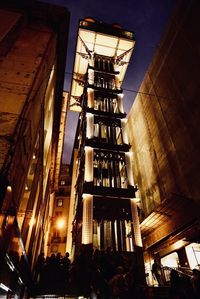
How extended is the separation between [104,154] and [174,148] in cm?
711

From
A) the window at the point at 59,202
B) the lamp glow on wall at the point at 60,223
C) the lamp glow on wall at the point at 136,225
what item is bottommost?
the lamp glow on wall at the point at 136,225

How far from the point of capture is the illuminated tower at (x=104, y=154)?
16.5 m

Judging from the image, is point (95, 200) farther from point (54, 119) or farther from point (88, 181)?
point (54, 119)

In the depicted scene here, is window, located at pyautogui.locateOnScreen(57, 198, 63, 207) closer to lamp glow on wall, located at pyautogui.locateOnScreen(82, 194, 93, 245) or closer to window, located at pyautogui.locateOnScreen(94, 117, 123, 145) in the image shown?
window, located at pyautogui.locateOnScreen(94, 117, 123, 145)

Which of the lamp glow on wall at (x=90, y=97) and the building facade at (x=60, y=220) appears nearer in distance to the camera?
the lamp glow on wall at (x=90, y=97)

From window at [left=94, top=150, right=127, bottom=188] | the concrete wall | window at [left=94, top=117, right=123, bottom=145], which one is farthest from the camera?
window at [left=94, top=117, right=123, bottom=145]

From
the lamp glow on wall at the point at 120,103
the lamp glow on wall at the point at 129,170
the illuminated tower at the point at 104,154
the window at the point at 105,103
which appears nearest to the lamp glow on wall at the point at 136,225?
the illuminated tower at the point at 104,154

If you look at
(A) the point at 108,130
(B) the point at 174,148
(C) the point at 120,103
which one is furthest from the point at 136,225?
(C) the point at 120,103

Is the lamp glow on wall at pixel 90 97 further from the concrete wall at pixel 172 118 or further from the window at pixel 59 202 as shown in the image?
the window at pixel 59 202

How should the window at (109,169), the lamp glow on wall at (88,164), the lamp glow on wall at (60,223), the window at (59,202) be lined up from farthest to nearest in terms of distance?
1. the window at (59,202)
2. the lamp glow on wall at (60,223)
3. the window at (109,169)
4. the lamp glow on wall at (88,164)

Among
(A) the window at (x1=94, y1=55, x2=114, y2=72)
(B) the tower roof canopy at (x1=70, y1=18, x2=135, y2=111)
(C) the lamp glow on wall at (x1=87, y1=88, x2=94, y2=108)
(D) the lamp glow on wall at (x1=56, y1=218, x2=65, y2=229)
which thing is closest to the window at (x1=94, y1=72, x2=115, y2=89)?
(A) the window at (x1=94, y1=55, x2=114, y2=72)

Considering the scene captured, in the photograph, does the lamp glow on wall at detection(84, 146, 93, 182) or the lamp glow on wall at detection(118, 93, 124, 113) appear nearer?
the lamp glow on wall at detection(84, 146, 93, 182)

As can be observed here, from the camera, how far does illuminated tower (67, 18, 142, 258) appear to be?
54.0 ft

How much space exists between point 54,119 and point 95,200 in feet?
27.2
